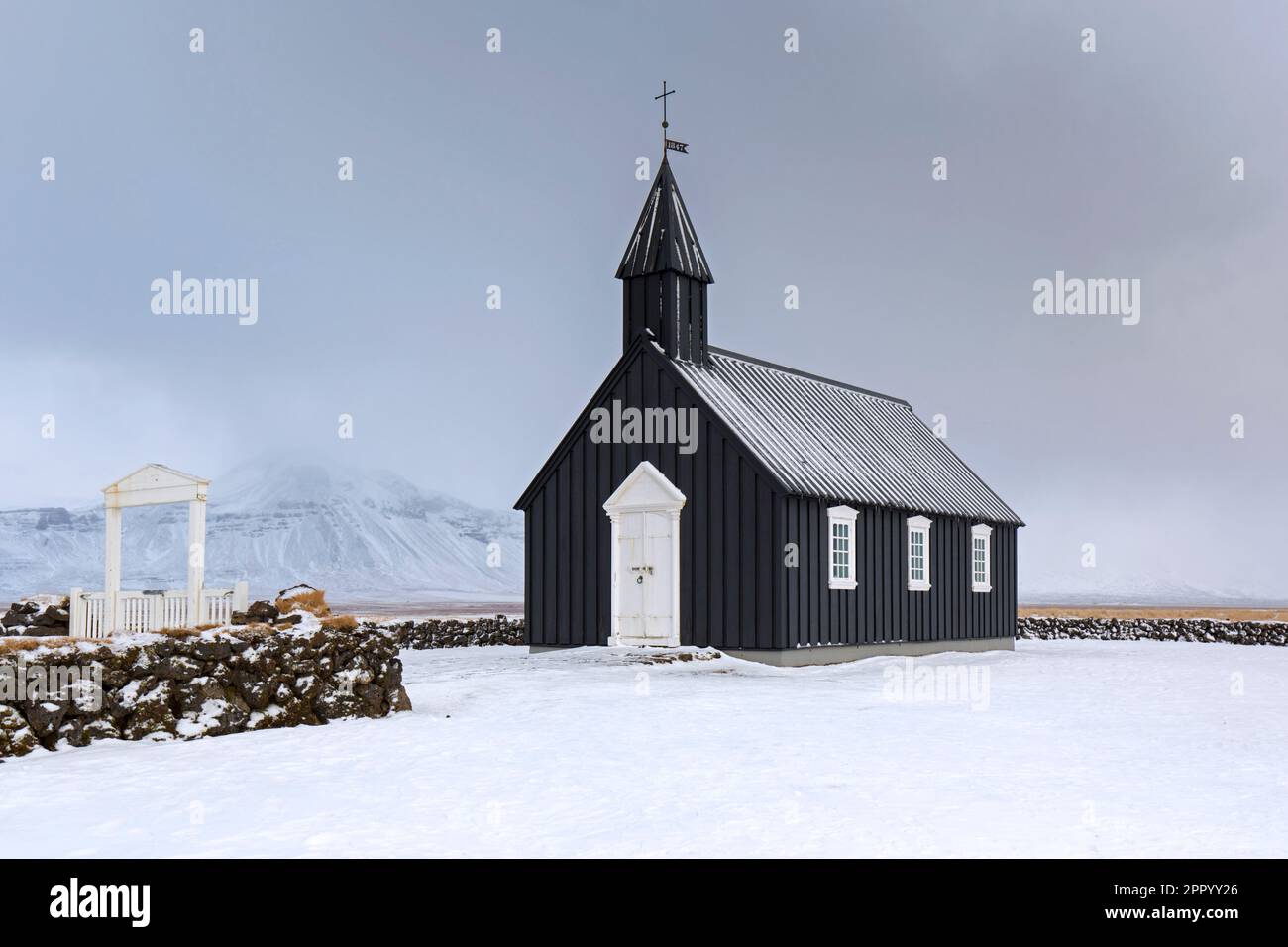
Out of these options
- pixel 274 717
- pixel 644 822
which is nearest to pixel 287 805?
pixel 644 822

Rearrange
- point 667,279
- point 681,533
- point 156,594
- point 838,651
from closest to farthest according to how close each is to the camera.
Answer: point 156,594 < point 681,533 < point 838,651 < point 667,279

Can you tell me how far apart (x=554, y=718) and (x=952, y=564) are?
16.1 meters

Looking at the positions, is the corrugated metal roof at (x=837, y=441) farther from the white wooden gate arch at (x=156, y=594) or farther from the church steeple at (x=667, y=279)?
the white wooden gate arch at (x=156, y=594)

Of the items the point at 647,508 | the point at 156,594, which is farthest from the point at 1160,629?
the point at 156,594

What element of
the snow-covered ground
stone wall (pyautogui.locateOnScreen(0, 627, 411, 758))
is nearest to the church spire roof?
the snow-covered ground

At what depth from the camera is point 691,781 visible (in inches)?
372

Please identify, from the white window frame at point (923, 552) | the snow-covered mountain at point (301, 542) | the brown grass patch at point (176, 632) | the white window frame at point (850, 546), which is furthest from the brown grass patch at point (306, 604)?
the snow-covered mountain at point (301, 542)

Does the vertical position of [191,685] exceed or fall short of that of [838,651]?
it exceeds it

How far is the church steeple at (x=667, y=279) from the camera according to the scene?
Answer: 23.7 m

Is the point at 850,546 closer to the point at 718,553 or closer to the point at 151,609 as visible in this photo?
the point at 718,553

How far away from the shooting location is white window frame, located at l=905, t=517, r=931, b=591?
82.8ft

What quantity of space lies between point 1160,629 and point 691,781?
32202 millimetres

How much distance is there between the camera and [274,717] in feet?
40.8
